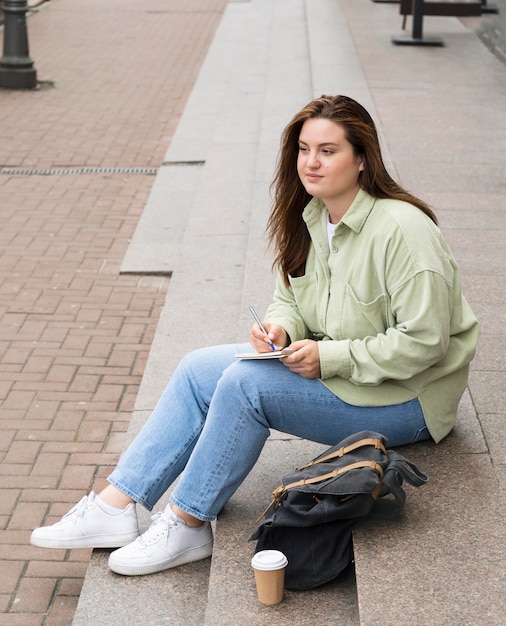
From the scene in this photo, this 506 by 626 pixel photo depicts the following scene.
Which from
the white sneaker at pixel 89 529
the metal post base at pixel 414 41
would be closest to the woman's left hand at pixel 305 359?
the white sneaker at pixel 89 529

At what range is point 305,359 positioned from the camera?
299 cm

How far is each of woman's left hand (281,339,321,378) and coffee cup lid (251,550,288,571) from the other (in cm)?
52

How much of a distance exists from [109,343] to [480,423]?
7.88 feet

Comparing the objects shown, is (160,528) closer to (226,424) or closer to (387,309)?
(226,424)

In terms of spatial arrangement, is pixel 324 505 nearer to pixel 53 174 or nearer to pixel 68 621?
pixel 68 621

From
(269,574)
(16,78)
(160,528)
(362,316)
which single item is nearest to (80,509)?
(160,528)

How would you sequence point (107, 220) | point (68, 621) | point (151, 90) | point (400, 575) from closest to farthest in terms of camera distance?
point (400, 575) < point (68, 621) < point (107, 220) < point (151, 90)

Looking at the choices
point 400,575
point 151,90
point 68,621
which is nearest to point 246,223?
point 68,621

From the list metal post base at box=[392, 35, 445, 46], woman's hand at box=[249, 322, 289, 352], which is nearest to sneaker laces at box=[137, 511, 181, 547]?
woman's hand at box=[249, 322, 289, 352]

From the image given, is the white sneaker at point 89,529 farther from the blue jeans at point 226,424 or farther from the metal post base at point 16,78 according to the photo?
the metal post base at point 16,78

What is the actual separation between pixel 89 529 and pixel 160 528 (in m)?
0.24

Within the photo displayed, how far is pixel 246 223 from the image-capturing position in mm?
6688

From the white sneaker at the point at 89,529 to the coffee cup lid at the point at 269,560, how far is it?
657 millimetres

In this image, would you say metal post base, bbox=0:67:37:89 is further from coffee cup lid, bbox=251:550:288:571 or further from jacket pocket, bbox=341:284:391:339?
coffee cup lid, bbox=251:550:288:571
